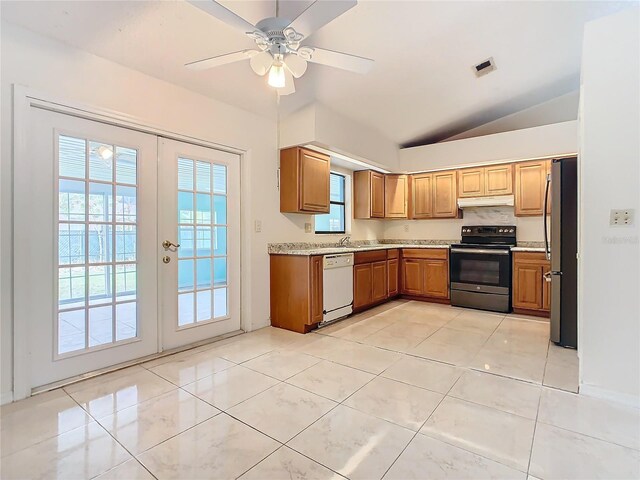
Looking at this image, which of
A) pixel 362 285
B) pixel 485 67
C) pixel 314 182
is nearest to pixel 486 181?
pixel 485 67

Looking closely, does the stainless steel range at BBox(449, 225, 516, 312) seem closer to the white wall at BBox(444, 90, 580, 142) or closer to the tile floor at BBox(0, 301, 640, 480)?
the tile floor at BBox(0, 301, 640, 480)

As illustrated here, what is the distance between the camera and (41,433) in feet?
5.73

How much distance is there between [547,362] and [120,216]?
3.72m

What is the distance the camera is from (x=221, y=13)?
66.8 inches

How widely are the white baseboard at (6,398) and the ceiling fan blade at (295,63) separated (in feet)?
9.09

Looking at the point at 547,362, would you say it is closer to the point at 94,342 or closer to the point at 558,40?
the point at 558,40

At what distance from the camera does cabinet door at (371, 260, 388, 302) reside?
4512 mm

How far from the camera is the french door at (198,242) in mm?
2936

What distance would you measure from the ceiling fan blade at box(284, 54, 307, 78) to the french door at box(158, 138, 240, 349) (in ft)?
4.64

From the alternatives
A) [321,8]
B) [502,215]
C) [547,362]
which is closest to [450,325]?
[547,362]

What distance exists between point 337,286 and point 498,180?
286cm

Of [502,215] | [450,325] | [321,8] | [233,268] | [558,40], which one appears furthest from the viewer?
[502,215]

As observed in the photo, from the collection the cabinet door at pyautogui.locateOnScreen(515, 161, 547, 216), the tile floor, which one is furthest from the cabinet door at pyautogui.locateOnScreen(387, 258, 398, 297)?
the tile floor

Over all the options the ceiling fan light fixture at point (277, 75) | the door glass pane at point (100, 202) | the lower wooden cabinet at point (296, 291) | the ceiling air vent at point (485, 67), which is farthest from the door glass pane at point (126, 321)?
the ceiling air vent at point (485, 67)
